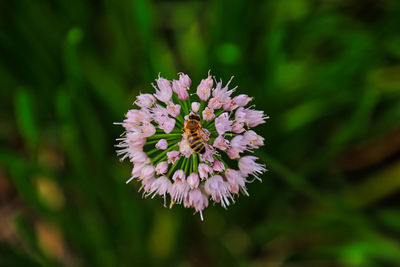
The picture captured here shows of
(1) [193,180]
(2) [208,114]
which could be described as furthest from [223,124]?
(1) [193,180]

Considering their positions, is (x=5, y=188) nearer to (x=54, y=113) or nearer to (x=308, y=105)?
(x=54, y=113)

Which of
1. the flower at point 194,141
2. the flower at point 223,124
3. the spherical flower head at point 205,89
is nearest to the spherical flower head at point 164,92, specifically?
the flower at point 194,141

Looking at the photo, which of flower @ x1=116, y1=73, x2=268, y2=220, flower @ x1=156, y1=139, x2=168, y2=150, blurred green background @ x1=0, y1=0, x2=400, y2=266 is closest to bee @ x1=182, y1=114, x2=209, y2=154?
flower @ x1=116, y1=73, x2=268, y2=220

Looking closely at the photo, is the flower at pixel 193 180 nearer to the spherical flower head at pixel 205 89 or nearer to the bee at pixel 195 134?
the bee at pixel 195 134

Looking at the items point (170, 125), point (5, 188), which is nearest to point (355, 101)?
point (170, 125)

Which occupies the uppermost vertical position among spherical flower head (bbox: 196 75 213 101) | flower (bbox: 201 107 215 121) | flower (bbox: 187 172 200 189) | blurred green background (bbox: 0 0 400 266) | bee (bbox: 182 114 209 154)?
blurred green background (bbox: 0 0 400 266)

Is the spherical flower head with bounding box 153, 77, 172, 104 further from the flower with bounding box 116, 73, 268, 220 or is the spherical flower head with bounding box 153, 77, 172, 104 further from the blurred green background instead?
the blurred green background
